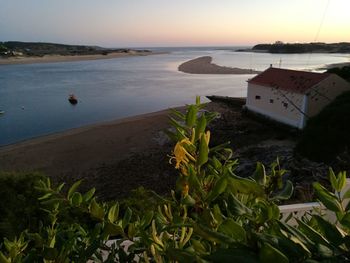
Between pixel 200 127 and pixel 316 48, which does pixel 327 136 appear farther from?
pixel 316 48

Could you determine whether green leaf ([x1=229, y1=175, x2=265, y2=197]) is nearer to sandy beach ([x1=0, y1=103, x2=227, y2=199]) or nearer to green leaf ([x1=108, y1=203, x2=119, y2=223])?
green leaf ([x1=108, y1=203, x2=119, y2=223])

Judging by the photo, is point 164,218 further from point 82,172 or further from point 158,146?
point 158,146

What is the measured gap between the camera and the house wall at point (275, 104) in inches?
726

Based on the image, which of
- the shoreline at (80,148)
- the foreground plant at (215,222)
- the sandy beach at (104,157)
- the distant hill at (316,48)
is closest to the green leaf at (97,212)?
the foreground plant at (215,222)

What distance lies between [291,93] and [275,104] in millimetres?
1483

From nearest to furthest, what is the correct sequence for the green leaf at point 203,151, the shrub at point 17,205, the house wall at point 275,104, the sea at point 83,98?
1. the green leaf at point 203,151
2. the shrub at point 17,205
3. the house wall at point 275,104
4. the sea at point 83,98

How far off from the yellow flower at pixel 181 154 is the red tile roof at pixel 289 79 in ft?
58.1

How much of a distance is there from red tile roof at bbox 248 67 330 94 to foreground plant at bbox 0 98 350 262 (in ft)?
57.6

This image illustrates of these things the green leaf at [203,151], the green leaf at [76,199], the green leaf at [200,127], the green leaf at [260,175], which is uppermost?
the green leaf at [200,127]

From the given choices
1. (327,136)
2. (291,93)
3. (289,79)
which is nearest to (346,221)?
(327,136)

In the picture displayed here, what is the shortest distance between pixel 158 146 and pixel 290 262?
1799 centimetres

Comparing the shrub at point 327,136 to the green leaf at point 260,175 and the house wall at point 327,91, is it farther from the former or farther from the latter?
the green leaf at point 260,175

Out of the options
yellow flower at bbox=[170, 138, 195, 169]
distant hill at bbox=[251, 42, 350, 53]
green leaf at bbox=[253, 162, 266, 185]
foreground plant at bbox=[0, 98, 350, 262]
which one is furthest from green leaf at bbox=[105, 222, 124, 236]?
distant hill at bbox=[251, 42, 350, 53]

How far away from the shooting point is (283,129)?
1925 cm
